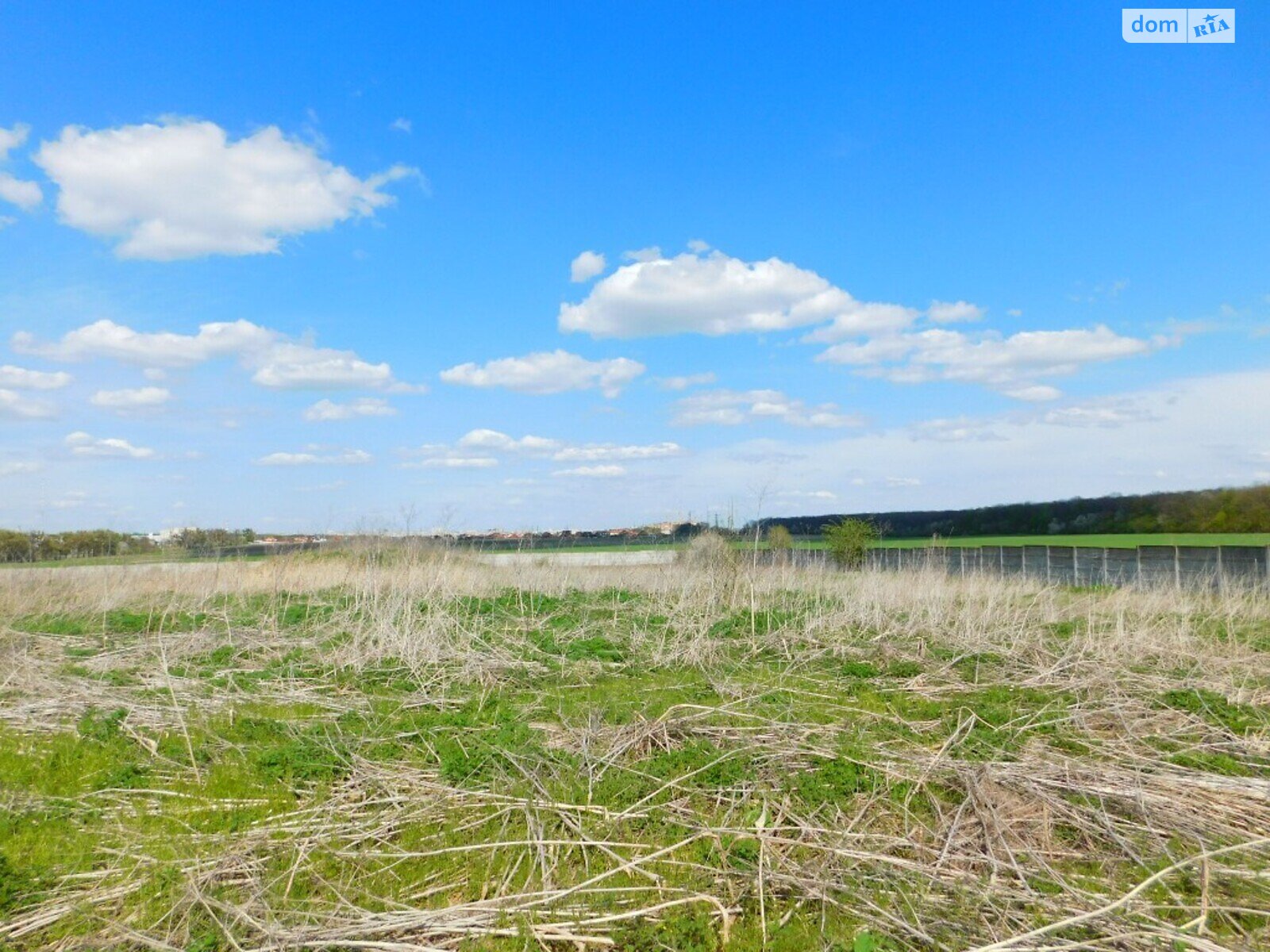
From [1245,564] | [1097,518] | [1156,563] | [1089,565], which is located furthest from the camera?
[1097,518]

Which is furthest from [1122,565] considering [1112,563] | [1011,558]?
[1011,558]

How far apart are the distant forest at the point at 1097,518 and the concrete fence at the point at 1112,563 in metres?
5.96

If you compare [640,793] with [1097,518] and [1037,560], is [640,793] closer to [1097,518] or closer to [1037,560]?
[1037,560]

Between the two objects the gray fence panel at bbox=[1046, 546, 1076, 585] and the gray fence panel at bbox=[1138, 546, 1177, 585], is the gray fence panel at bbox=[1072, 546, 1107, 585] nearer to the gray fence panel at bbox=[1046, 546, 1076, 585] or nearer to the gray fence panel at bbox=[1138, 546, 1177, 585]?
the gray fence panel at bbox=[1046, 546, 1076, 585]

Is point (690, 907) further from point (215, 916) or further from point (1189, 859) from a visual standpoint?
point (1189, 859)

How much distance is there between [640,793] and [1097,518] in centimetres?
4250

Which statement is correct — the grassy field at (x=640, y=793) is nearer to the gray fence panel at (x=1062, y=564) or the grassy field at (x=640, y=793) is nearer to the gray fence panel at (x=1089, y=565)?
the gray fence panel at (x=1089, y=565)

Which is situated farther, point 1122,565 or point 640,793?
point 1122,565

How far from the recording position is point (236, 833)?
4.51m

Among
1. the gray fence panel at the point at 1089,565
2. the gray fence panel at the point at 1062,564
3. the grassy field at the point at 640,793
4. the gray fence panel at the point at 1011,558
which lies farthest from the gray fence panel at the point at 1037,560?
the grassy field at the point at 640,793

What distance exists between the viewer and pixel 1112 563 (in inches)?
867

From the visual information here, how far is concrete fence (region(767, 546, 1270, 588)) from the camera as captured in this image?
60.8ft

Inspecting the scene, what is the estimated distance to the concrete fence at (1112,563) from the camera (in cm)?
1853

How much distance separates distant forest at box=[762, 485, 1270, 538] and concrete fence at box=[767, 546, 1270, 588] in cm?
596
